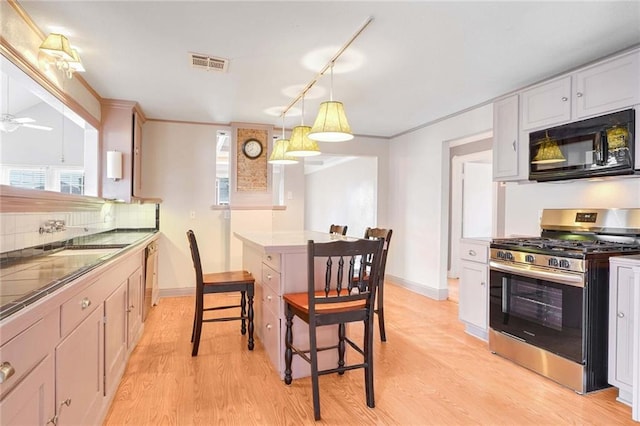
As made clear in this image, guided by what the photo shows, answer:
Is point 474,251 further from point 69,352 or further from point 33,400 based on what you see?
point 33,400

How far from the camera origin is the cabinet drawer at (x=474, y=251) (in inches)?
122

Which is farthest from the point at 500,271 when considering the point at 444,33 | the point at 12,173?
the point at 12,173

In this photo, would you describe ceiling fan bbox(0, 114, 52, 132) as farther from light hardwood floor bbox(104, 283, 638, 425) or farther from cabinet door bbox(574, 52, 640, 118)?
cabinet door bbox(574, 52, 640, 118)

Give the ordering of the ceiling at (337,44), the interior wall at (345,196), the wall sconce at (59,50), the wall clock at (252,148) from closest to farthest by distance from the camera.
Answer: the ceiling at (337,44)
the wall sconce at (59,50)
the wall clock at (252,148)
the interior wall at (345,196)

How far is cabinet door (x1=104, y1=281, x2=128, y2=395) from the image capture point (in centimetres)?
199

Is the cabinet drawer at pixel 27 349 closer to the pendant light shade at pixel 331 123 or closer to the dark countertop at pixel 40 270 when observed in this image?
the dark countertop at pixel 40 270

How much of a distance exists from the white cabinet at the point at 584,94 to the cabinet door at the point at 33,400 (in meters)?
3.44

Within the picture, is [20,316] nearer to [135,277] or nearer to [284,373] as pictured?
[284,373]

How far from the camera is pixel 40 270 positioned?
1587 millimetres

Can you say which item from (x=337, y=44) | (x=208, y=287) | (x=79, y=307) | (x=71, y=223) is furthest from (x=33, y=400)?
(x=337, y=44)

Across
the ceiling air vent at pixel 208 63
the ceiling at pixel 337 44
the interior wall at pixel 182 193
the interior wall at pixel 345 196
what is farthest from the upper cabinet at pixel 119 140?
the interior wall at pixel 345 196

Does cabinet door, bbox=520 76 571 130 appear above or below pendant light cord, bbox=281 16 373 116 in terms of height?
below

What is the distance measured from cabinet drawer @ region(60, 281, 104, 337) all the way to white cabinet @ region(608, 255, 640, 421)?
2855mm

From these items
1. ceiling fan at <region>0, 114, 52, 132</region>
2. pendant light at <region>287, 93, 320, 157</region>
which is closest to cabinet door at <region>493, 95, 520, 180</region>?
pendant light at <region>287, 93, 320, 157</region>
